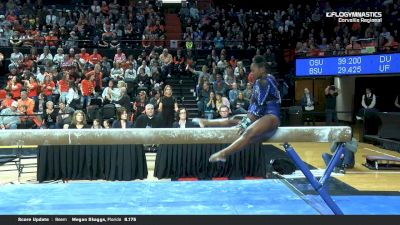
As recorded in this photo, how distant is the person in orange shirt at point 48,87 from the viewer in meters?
11.8

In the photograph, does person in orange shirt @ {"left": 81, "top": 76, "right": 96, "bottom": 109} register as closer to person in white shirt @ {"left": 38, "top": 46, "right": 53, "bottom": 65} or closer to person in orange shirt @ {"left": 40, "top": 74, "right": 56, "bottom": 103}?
person in orange shirt @ {"left": 40, "top": 74, "right": 56, "bottom": 103}

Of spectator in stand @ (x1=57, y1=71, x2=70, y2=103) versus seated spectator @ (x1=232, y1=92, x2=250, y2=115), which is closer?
seated spectator @ (x1=232, y1=92, x2=250, y2=115)

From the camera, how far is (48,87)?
1197cm

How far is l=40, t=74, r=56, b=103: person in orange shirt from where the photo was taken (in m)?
11.8

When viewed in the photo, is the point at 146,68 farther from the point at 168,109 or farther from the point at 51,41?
the point at 168,109

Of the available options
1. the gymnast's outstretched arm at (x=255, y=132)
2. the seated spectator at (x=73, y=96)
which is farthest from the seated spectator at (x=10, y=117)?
the gymnast's outstretched arm at (x=255, y=132)

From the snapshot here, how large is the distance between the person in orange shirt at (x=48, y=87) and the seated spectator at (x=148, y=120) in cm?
502

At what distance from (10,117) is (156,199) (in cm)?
681

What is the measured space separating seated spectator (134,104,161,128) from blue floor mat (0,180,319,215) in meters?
1.48

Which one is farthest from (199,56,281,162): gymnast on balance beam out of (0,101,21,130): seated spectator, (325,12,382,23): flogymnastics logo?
(325,12,382,23): flogymnastics logo

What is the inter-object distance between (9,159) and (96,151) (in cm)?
169
